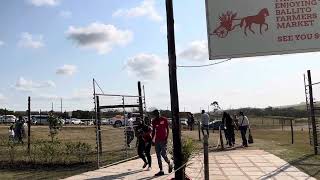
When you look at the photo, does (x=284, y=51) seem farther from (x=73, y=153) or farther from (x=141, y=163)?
(x=73, y=153)

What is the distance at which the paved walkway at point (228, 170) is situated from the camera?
1398 centimetres

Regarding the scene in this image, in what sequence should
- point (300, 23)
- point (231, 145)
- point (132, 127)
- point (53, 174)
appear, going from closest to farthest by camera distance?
1. point (300, 23)
2. point (53, 174)
3. point (132, 127)
4. point (231, 145)

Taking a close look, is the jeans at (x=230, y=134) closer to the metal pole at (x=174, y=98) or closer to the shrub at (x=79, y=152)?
the shrub at (x=79, y=152)

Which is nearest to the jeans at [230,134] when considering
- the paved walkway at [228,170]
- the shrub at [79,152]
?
the paved walkway at [228,170]

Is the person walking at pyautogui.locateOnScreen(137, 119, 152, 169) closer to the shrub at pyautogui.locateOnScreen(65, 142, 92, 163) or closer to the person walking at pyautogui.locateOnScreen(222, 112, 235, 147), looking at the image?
the shrub at pyautogui.locateOnScreen(65, 142, 92, 163)

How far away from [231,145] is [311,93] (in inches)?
260

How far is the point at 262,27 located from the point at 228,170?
4229 millimetres

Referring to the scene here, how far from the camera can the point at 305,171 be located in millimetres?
14477

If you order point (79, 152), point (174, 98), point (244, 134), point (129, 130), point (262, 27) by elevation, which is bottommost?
point (79, 152)

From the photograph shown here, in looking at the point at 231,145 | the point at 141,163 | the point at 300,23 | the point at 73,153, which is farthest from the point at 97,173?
the point at 231,145

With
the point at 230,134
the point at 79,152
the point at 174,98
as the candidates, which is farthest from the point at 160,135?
the point at 230,134

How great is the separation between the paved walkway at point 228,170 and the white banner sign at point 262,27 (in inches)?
124

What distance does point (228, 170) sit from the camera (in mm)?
15195

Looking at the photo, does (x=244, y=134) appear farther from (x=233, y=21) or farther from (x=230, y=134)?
(x=233, y=21)
